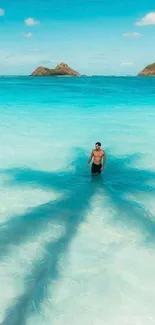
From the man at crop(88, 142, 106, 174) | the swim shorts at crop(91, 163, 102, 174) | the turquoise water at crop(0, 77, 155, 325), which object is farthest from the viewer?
the swim shorts at crop(91, 163, 102, 174)

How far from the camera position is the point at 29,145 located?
18109mm

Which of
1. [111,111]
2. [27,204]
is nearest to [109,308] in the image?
[27,204]

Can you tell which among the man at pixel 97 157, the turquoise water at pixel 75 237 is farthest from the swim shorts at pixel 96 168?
the turquoise water at pixel 75 237

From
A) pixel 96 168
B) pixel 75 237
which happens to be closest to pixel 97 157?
pixel 96 168

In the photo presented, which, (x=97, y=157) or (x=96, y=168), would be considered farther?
(x=96, y=168)

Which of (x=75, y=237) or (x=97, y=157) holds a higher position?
(x=97, y=157)

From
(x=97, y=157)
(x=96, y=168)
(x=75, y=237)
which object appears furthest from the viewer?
(x=96, y=168)

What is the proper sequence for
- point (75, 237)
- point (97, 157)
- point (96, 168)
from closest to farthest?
point (75, 237), point (97, 157), point (96, 168)

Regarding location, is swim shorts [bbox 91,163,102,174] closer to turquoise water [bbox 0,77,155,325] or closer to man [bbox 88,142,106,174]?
man [bbox 88,142,106,174]

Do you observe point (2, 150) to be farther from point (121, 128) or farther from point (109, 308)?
point (109, 308)

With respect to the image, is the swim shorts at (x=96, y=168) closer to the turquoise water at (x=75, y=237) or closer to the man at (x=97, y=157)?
the man at (x=97, y=157)

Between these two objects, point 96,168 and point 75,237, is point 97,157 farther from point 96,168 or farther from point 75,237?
point 75,237

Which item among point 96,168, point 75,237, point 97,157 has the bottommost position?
point 75,237

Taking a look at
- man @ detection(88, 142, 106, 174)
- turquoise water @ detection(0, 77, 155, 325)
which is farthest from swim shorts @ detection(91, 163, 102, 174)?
turquoise water @ detection(0, 77, 155, 325)
